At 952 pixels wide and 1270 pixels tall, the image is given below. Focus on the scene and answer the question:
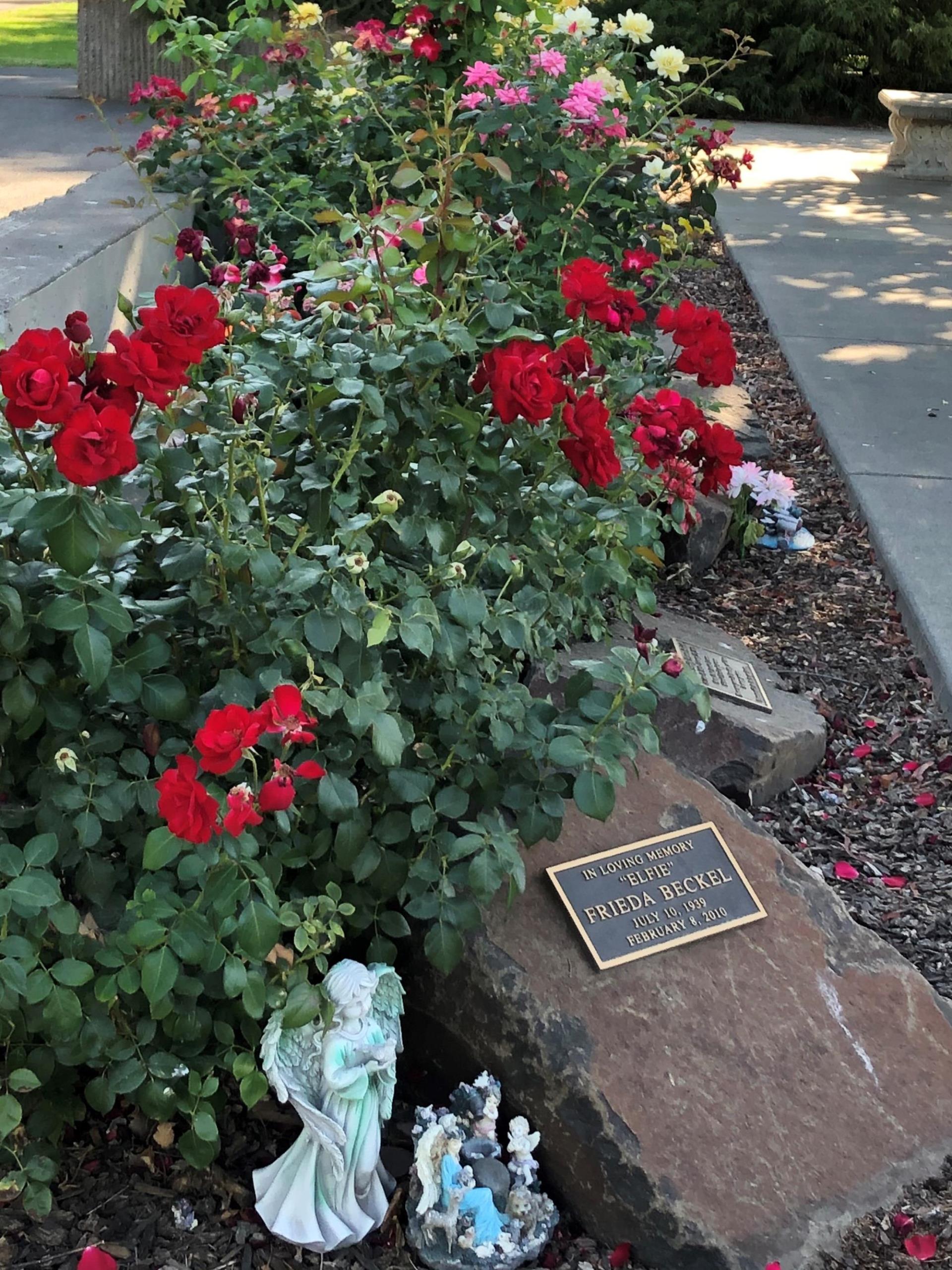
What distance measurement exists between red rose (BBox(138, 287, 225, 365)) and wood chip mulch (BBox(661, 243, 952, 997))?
198 cm

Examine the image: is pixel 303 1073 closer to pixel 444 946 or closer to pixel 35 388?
pixel 444 946

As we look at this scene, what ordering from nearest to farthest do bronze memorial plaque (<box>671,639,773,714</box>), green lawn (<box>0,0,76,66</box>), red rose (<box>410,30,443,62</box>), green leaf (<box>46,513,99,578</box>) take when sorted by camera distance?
green leaf (<box>46,513,99,578</box>) → bronze memorial plaque (<box>671,639,773,714</box>) → red rose (<box>410,30,443,62</box>) → green lawn (<box>0,0,76,66</box>)

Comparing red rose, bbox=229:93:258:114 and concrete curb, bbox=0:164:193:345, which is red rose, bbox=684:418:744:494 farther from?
red rose, bbox=229:93:258:114

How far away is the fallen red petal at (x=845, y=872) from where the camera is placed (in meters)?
3.09

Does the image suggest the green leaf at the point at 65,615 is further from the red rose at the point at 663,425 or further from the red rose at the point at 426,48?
the red rose at the point at 426,48

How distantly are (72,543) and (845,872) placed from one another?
6.78ft

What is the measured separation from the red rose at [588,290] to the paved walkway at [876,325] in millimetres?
1918

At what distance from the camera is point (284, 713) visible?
168 cm

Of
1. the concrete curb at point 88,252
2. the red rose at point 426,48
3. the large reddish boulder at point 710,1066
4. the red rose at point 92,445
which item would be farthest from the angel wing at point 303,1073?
the red rose at point 426,48

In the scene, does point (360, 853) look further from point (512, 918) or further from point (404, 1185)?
point (404, 1185)

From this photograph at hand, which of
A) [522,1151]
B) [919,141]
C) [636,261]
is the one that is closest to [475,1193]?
[522,1151]

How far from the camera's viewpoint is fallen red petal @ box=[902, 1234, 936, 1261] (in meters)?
2.08

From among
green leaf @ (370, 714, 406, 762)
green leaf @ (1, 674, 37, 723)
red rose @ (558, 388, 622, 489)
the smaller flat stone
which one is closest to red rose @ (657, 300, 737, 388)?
red rose @ (558, 388, 622, 489)

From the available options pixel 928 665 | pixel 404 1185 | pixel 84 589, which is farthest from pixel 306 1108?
pixel 928 665
